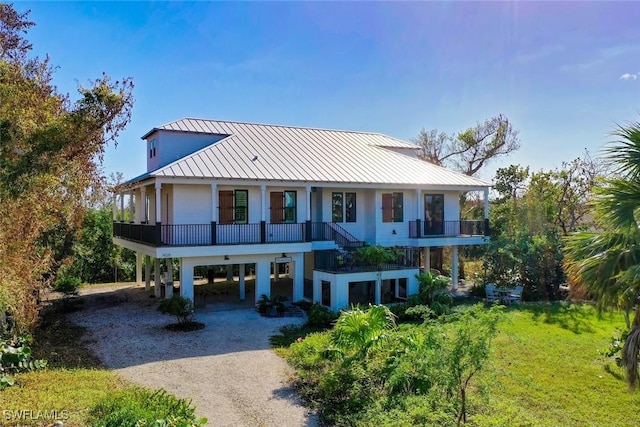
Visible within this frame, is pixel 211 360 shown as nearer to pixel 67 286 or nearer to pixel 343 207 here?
pixel 67 286

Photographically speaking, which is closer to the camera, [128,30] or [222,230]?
[128,30]

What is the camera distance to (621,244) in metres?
8.16

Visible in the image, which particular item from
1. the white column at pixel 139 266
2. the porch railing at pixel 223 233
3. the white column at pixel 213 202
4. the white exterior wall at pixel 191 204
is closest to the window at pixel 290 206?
the porch railing at pixel 223 233

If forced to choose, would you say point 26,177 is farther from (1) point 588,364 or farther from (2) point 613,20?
(2) point 613,20

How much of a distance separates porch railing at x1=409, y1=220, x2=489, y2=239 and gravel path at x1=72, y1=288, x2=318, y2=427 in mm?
8271

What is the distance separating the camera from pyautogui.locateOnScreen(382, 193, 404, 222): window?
2056 centimetres

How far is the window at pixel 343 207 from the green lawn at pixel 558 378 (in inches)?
336

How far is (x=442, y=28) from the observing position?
13656 millimetres

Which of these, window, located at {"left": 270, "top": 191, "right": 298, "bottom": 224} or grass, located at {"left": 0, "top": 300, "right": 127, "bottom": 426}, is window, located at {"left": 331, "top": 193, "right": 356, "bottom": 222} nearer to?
Result: window, located at {"left": 270, "top": 191, "right": 298, "bottom": 224}

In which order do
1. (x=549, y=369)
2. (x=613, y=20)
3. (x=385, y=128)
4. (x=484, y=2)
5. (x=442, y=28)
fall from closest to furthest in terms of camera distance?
(x=549, y=369), (x=613, y=20), (x=484, y=2), (x=442, y=28), (x=385, y=128)

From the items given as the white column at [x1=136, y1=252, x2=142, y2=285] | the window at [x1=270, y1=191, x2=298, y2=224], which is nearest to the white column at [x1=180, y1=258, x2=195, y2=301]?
the window at [x1=270, y1=191, x2=298, y2=224]

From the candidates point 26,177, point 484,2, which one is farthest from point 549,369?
point 26,177

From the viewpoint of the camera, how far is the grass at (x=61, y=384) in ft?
23.1

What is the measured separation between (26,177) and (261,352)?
6996mm
